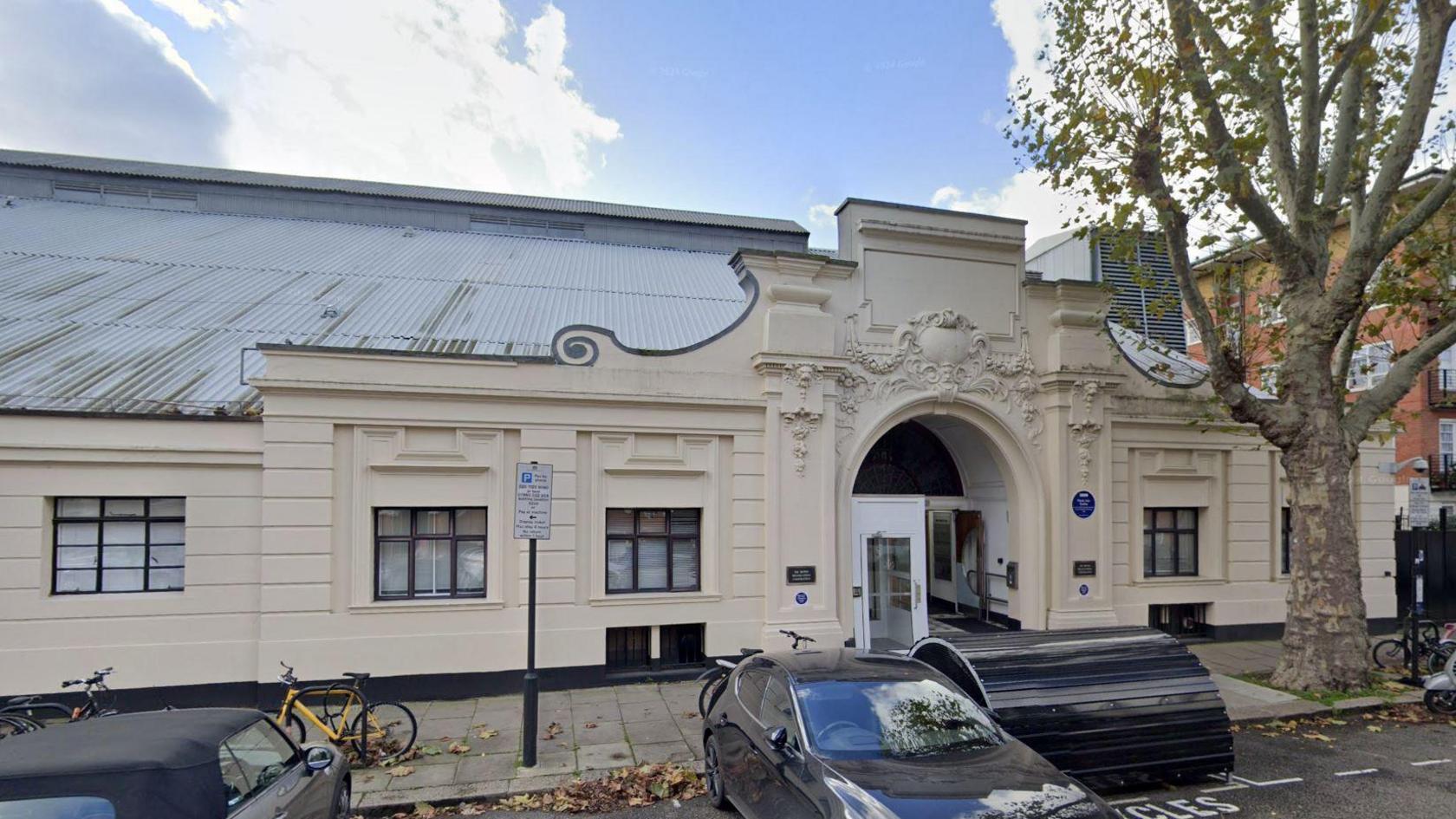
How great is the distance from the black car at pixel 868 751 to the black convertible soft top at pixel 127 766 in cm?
365

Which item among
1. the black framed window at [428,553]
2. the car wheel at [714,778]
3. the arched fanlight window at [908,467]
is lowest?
the car wheel at [714,778]

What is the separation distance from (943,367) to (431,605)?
29.6 ft

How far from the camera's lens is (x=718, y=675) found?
997 centimetres

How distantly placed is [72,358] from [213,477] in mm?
3766

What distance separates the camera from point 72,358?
11414mm

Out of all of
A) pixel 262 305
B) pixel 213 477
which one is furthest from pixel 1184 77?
pixel 262 305

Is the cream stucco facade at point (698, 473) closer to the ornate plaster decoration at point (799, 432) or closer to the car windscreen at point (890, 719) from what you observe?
the ornate plaster decoration at point (799, 432)

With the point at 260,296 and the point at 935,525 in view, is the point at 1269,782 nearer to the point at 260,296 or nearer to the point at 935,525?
the point at 935,525

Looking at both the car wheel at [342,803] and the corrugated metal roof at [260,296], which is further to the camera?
the corrugated metal roof at [260,296]

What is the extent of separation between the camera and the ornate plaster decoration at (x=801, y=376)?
11.7 metres

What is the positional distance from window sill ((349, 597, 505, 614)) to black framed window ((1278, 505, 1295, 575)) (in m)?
14.9

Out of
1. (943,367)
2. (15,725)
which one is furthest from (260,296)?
(943,367)

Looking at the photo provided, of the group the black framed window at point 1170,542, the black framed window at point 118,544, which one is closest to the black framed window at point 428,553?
the black framed window at point 118,544

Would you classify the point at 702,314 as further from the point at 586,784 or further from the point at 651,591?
the point at 586,784
